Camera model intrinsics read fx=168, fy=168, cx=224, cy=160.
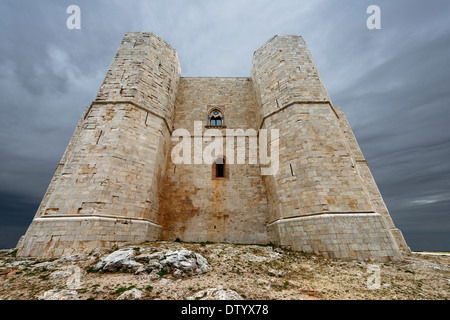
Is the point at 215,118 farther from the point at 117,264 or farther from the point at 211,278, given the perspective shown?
the point at 211,278

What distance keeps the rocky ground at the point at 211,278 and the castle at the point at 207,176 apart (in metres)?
0.90

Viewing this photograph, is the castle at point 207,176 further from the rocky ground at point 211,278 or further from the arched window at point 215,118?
the rocky ground at point 211,278

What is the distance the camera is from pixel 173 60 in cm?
1266

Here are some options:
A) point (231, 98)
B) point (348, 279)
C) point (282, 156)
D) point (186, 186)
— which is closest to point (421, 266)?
point (348, 279)

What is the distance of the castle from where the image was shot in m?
6.64

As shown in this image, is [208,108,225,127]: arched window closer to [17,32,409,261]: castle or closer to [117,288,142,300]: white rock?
[17,32,409,261]: castle

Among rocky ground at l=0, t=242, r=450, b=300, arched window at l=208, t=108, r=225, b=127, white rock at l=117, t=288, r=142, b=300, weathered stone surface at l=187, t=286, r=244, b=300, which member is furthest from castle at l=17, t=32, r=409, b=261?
weathered stone surface at l=187, t=286, r=244, b=300

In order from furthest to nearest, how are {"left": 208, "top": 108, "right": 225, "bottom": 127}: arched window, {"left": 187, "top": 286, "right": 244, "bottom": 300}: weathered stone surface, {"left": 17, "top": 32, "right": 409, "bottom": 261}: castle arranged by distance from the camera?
{"left": 208, "top": 108, "right": 225, "bottom": 127}: arched window, {"left": 17, "top": 32, "right": 409, "bottom": 261}: castle, {"left": 187, "top": 286, "right": 244, "bottom": 300}: weathered stone surface

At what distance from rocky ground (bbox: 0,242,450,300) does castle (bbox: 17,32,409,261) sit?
35.6 inches

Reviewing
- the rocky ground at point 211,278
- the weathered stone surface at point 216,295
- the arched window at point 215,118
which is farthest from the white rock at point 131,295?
the arched window at point 215,118

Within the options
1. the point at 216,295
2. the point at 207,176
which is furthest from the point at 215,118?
the point at 216,295

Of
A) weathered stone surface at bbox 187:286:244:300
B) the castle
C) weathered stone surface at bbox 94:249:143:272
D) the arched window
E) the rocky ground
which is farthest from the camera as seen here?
the arched window

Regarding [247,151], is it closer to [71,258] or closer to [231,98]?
[231,98]

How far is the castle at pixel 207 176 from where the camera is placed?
6641 mm
